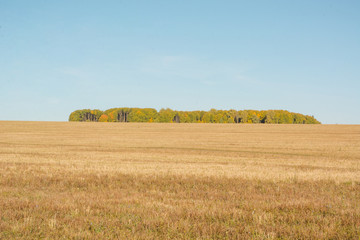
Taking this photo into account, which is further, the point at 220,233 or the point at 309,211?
the point at 309,211

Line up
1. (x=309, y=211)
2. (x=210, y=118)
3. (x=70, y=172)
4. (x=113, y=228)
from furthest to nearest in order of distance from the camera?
(x=210, y=118)
(x=70, y=172)
(x=309, y=211)
(x=113, y=228)

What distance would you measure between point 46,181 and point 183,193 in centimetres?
569

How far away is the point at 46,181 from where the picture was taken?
12094 millimetres

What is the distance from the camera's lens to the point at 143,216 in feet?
22.9

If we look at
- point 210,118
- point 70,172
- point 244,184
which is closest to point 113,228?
point 244,184

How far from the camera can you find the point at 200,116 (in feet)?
431

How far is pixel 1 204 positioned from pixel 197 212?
4947mm

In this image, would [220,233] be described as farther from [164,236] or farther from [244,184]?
[244,184]

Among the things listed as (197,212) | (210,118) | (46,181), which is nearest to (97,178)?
(46,181)

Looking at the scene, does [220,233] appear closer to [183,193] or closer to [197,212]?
[197,212]

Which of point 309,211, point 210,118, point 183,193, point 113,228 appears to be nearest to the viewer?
point 113,228

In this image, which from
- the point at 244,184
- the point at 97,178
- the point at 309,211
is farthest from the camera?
the point at 97,178

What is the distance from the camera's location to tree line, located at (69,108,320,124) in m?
122

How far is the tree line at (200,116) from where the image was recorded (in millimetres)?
121800
